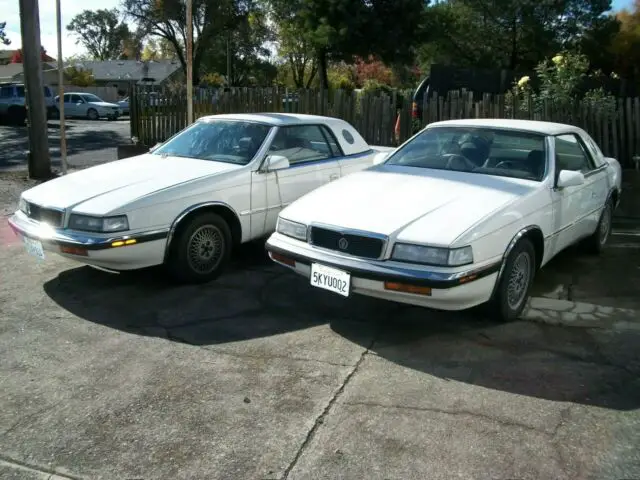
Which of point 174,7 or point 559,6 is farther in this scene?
point 174,7

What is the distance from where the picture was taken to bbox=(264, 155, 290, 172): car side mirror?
6070mm

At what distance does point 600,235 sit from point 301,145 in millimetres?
3239

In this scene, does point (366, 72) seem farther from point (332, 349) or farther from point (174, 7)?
point (332, 349)

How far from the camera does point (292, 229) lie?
192 inches

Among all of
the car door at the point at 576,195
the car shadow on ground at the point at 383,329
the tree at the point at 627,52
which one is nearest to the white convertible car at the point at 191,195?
the car shadow on ground at the point at 383,329

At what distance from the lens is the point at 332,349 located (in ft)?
14.5

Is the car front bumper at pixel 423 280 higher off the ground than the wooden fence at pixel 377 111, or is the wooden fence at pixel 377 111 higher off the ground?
the wooden fence at pixel 377 111

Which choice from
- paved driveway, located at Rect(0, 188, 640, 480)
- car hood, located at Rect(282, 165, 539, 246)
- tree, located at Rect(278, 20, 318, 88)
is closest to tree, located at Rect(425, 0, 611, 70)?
tree, located at Rect(278, 20, 318, 88)

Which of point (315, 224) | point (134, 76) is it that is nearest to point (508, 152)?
point (315, 224)

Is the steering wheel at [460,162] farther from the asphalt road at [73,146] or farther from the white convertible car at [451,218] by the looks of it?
the asphalt road at [73,146]

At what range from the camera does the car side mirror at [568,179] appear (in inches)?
204

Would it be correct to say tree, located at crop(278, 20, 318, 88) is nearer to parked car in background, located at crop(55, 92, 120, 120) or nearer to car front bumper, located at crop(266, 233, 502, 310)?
parked car in background, located at crop(55, 92, 120, 120)

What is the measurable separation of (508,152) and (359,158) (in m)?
2.12

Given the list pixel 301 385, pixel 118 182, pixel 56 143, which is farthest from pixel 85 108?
pixel 301 385
